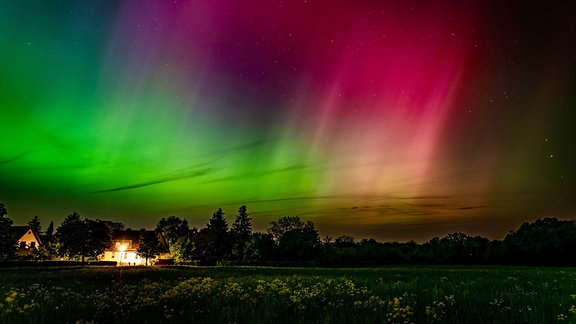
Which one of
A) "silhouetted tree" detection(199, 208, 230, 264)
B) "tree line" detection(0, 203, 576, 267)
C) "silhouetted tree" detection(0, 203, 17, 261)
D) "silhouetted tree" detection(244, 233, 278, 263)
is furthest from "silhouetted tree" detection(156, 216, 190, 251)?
"silhouetted tree" detection(0, 203, 17, 261)

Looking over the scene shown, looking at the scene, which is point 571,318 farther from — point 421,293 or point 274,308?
point 274,308

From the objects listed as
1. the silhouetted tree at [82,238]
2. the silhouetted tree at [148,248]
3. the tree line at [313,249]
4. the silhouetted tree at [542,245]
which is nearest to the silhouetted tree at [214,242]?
the tree line at [313,249]

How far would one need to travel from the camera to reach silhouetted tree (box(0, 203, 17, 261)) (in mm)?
60500

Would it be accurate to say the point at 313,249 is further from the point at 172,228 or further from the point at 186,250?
the point at 172,228

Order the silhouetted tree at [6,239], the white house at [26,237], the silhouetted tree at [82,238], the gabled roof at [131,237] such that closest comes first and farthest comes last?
1. the silhouetted tree at [6,239]
2. the silhouetted tree at [82,238]
3. the gabled roof at [131,237]
4. the white house at [26,237]

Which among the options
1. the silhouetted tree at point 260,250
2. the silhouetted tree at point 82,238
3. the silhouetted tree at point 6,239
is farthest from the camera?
the silhouetted tree at point 260,250

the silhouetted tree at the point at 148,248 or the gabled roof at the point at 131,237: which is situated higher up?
the gabled roof at the point at 131,237

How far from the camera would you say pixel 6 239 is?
61125 millimetres

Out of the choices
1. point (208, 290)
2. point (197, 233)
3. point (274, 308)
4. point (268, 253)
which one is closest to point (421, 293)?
point (274, 308)

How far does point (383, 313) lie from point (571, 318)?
427 centimetres

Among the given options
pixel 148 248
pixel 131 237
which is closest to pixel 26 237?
pixel 131 237

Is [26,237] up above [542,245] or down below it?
above

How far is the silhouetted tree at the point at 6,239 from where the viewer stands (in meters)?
60.5

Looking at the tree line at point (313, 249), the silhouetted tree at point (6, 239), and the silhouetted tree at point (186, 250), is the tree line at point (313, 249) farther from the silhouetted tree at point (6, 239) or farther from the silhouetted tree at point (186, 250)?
the silhouetted tree at point (6, 239)
